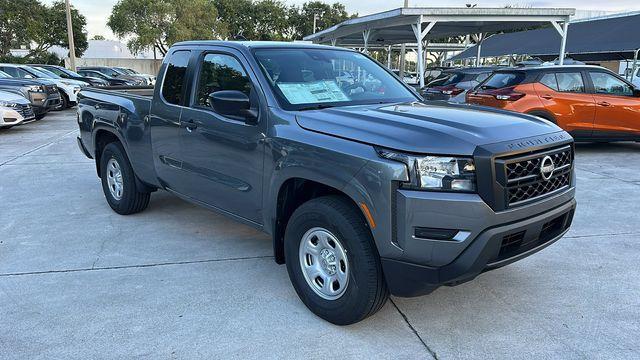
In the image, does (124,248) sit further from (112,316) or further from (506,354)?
(506,354)

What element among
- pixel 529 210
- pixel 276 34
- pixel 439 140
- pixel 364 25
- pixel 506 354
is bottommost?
pixel 506 354

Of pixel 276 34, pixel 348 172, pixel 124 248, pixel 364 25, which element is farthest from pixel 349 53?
pixel 276 34

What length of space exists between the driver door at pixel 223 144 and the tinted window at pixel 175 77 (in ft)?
0.68

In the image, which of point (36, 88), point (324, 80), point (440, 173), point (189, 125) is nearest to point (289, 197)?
point (324, 80)

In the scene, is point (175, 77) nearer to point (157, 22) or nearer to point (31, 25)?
point (31, 25)

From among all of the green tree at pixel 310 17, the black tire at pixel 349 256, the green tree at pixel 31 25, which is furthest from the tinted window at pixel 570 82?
the green tree at pixel 310 17

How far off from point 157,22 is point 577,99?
40817 millimetres

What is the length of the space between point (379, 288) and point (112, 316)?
185cm

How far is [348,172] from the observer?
2918mm

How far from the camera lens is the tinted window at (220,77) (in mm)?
3908

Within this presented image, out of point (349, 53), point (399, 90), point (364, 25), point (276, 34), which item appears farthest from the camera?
point (276, 34)

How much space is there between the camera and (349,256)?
3014 mm

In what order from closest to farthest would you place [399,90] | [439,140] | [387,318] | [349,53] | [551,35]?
1. [439,140]
2. [387,318]
3. [399,90]
4. [349,53]
5. [551,35]

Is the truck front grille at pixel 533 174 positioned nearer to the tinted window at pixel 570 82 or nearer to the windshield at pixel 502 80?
the windshield at pixel 502 80
